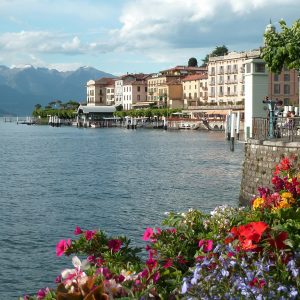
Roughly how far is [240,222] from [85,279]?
3.10m

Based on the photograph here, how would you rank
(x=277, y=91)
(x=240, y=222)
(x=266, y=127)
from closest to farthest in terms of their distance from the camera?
(x=240, y=222) < (x=266, y=127) < (x=277, y=91)

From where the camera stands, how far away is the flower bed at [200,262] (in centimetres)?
584

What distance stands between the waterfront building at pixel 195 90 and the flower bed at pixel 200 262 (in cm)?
15000

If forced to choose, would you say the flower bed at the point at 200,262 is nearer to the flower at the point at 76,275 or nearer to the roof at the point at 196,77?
the flower at the point at 76,275

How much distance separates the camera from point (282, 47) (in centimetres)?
3009

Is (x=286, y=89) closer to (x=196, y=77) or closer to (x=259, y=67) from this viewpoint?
(x=196, y=77)

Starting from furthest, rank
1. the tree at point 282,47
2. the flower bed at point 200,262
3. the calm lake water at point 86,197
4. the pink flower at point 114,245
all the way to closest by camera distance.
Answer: the tree at point 282,47 → the calm lake water at point 86,197 → the pink flower at point 114,245 → the flower bed at point 200,262


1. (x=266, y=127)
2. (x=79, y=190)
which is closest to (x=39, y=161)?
(x=79, y=190)

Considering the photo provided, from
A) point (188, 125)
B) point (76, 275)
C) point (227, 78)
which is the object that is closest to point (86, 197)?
point (76, 275)

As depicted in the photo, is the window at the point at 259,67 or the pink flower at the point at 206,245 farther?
the window at the point at 259,67

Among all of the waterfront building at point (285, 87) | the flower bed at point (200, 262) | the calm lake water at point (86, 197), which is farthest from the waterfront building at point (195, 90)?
the flower bed at point (200, 262)

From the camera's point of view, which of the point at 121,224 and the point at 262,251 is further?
the point at 121,224

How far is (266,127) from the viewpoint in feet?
96.5

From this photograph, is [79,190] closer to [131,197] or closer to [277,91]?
[131,197]
